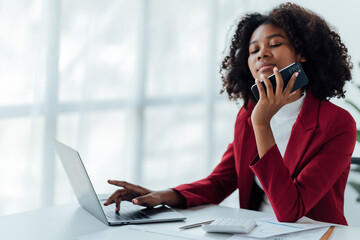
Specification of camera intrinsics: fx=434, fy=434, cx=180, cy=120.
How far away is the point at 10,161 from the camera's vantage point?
1.89 m

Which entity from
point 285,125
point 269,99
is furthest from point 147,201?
point 285,125

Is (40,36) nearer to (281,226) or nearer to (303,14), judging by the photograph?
(303,14)

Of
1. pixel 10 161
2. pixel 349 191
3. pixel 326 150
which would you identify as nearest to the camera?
pixel 326 150

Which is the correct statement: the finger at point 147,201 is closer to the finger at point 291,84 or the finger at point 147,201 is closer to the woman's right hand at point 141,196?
the woman's right hand at point 141,196

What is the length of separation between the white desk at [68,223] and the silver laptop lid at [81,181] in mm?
27

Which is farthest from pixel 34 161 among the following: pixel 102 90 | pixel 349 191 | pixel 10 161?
pixel 349 191

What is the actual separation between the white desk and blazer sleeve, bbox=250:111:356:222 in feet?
0.33

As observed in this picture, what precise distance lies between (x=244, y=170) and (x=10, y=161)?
3.36 feet

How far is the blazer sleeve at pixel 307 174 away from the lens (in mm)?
1198

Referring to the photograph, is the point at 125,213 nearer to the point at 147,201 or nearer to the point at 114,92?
the point at 147,201

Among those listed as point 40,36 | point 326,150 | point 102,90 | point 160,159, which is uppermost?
point 40,36

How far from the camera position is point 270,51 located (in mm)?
1485

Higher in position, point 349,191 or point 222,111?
point 222,111

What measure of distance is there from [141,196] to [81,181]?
213 mm
